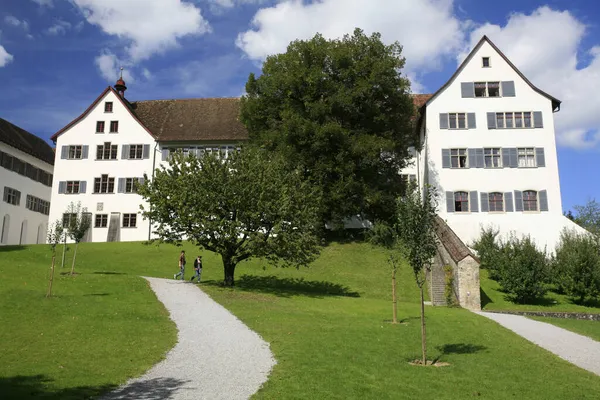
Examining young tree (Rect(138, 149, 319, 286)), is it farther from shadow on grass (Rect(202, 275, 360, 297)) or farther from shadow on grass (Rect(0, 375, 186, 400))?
shadow on grass (Rect(0, 375, 186, 400))

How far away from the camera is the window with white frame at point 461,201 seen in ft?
134

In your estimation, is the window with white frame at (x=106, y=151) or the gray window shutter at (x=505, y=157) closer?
the gray window shutter at (x=505, y=157)

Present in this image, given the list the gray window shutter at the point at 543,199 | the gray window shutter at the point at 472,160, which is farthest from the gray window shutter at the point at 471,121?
the gray window shutter at the point at 543,199

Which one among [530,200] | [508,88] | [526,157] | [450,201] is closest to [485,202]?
[450,201]

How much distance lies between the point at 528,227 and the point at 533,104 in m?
10.4

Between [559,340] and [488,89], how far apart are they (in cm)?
2854

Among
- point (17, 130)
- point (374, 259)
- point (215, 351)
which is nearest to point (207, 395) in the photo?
point (215, 351)

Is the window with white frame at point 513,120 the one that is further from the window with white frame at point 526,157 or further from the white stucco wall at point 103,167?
the white stucco wall at point 103,167

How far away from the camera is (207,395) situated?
29.9 ft

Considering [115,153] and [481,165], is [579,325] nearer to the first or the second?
[481,165]

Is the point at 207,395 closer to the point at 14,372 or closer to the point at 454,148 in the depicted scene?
the point at 14,372

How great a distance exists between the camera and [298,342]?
15.0m

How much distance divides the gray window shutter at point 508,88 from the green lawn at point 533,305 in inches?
687

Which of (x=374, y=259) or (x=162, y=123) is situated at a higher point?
(x=162, y=123)
